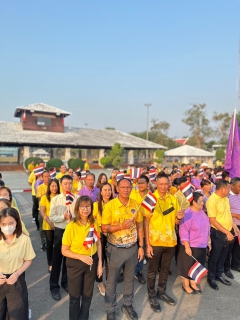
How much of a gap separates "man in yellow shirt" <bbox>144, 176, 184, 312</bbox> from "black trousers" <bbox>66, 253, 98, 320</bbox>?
0.88m

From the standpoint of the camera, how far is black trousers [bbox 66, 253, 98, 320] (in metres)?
2.80

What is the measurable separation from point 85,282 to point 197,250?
5.86 ft

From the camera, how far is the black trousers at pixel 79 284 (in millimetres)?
2801

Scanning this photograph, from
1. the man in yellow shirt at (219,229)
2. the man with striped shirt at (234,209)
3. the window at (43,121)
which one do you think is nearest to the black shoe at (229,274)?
the man with striped shirt at (234,209)

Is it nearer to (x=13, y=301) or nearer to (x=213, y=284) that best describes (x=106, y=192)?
(x=13, y=301)

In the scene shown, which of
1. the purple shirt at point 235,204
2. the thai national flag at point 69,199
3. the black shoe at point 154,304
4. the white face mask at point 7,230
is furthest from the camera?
the purple shirt at point 235,204

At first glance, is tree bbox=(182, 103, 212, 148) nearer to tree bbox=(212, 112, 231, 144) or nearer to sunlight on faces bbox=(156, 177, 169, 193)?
tree bbox=(212, 112, 231, 144)

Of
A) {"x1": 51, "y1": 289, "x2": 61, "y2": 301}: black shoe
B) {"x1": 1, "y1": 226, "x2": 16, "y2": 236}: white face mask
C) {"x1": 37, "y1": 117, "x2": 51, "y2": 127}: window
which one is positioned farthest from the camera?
{"x1": 37, "y1": 117, "x2": 51, "y2": 127}: window

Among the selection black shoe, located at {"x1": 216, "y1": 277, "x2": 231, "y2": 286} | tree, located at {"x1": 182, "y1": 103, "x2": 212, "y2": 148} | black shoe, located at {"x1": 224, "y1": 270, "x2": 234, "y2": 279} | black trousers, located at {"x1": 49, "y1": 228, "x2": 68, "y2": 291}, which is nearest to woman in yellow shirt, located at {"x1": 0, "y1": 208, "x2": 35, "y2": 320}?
black trousers, located at {"x1": 49, "y1": 228, "x2": 68, "y2": 291}

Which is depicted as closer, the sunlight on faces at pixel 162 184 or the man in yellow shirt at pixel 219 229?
the sunlight on faces at pixel 162 184

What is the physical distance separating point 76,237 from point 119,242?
58 cm

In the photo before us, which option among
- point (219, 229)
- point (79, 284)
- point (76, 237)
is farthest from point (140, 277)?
point (76, 237)

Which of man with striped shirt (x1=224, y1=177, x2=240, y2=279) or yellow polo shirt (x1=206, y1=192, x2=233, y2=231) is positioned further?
man with striped shirt (x1=224, y1=177, x2=240, y2=279)

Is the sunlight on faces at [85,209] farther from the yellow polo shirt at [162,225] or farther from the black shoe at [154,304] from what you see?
the black shoe at [154,304]
